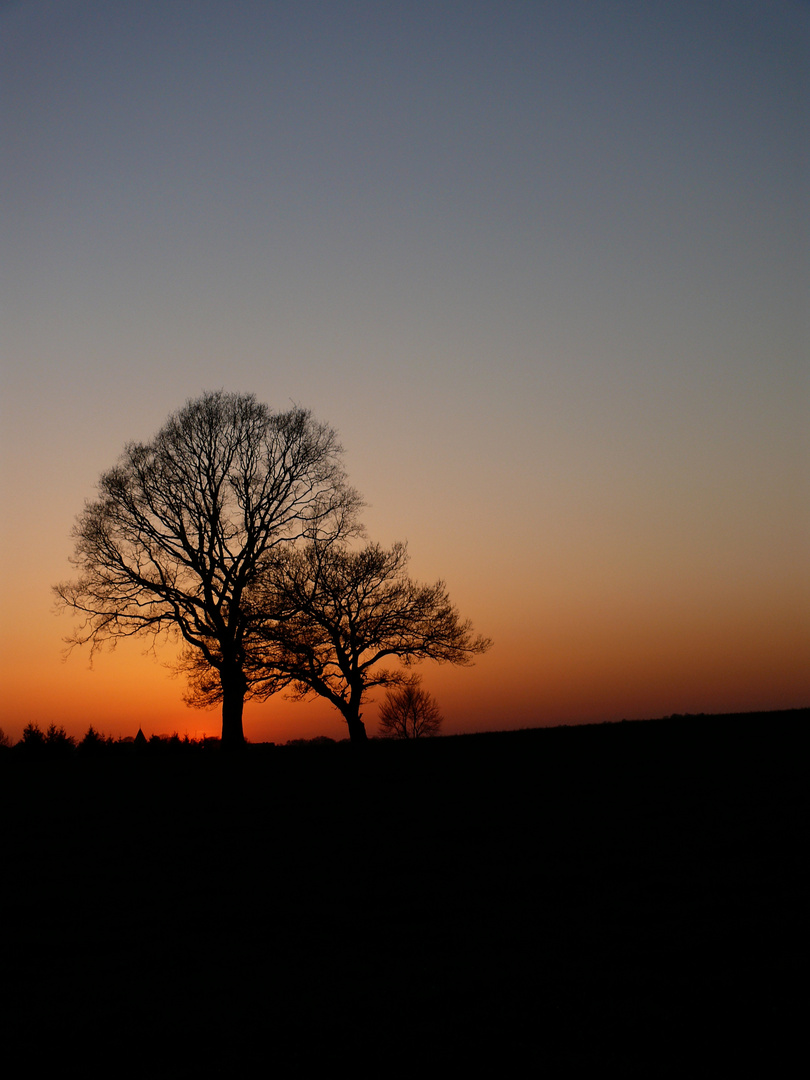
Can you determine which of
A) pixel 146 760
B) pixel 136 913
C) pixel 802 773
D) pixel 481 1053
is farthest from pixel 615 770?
pixel 146 760

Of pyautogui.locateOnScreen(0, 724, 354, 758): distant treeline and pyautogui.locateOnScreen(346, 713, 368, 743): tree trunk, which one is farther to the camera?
pyautogui.locateOnScreen(346, 713, 368, 743): tree trunk

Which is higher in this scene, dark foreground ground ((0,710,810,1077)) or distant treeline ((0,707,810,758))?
distant treeline ((0,707,810,758))

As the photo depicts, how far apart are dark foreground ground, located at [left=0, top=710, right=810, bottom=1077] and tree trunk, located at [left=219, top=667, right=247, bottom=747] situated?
11.9 metres

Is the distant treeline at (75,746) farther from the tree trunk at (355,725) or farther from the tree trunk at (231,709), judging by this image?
the tree trunk at (355,725)

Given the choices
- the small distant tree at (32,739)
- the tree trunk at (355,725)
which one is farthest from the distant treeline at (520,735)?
the tree trunk at (355,725)

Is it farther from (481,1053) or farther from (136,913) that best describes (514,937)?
(136,913)

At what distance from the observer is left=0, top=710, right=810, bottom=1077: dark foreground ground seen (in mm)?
6340

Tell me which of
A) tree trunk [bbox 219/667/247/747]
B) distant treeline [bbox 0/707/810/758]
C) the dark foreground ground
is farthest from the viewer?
tree trunk [bbox 219/667/247/747]

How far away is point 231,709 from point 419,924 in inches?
846

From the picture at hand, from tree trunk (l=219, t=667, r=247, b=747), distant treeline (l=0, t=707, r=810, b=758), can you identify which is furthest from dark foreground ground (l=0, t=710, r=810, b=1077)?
tree trunk (l=219, t=667, r=247, b=747)

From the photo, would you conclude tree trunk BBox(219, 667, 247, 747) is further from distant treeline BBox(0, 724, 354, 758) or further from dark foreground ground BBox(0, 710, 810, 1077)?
dark foreground ground BBox(0, 710, 810, 1077)

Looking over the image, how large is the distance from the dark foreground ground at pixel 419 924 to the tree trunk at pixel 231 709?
1190cm

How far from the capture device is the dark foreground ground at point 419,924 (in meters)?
6.34

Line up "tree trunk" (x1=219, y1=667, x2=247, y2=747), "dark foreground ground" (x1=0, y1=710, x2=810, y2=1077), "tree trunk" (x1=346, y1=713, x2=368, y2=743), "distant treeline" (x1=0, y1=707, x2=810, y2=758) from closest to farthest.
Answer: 1. "dark foreground ground" (x1=0, y1=710, x2=810, y2=1077)
2. "distant treeline" (x1=0, y1=707, x2=810, y2=758)
3. "tree trunk" (x1=219, y1=667, x2=247, y2=747)
4. "tree trunk" (x1=346, y1=713, x2=368, y2=743)
